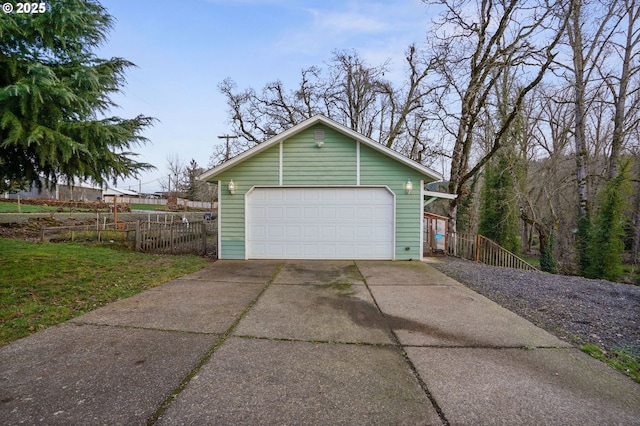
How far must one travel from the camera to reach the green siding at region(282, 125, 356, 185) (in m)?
8.16

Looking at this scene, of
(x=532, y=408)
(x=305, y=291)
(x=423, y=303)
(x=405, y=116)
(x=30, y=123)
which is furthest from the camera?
(x=405, y=116)

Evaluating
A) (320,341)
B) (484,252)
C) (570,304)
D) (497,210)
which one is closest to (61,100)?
(320,341)

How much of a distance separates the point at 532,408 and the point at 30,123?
590 centimetres

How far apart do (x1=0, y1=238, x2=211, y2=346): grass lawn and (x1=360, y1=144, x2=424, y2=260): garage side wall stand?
5094mm

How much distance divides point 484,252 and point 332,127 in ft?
22.4

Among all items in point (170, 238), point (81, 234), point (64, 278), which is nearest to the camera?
point (64, 278)

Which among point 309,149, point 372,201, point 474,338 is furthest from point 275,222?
point 474,338

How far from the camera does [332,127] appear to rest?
8133mm

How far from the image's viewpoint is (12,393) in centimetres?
221

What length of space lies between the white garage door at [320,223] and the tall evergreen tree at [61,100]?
11.8ft

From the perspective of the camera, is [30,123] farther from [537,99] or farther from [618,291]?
[537,99]

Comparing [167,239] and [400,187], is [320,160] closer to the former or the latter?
[400,187]

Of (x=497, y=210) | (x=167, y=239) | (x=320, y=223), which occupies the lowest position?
(x=167, y=239)

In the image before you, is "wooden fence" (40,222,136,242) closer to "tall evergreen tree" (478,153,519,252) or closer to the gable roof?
the gable roof
